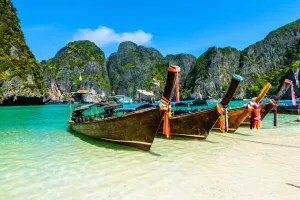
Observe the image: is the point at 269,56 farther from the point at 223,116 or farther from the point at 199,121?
the point at 199,121

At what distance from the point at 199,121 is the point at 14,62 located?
72.3m

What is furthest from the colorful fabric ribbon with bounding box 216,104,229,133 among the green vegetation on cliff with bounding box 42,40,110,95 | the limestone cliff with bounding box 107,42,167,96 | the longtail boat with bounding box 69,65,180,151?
the limestone cliff with bounding box 107,42,167,96

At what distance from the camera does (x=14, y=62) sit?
65.3 meters

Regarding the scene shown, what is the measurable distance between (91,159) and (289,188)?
605cm

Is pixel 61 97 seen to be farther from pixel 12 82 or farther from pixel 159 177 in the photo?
pixel 159 177

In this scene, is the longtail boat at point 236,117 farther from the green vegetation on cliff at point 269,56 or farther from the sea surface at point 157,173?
the green vegetation on cliff at point 269,56

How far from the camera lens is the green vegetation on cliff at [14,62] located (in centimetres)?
6159

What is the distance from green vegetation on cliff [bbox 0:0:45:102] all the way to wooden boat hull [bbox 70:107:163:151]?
211ft

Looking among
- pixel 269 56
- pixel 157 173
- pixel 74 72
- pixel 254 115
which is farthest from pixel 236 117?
pixel 269 56

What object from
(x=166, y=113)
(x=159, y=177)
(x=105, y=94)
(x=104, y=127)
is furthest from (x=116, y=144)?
(x=105, y=94)

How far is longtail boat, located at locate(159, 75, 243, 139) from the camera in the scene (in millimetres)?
9218

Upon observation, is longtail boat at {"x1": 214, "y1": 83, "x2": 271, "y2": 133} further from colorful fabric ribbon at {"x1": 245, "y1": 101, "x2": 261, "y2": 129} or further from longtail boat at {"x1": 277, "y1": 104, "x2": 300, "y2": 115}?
longtail boat at {"x1": 277, "y1": 104, "x2": 300, "y2": 115}

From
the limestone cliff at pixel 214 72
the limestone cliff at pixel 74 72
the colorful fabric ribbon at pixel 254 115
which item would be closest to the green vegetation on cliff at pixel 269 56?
the limestone cliff at pixel 214 72

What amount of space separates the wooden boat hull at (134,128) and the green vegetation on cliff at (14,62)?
211ft
